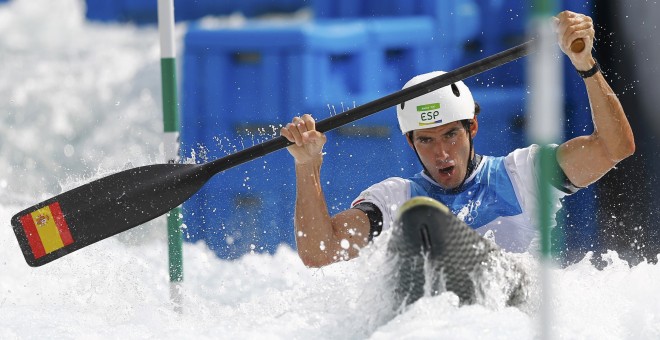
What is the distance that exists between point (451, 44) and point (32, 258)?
215 cm

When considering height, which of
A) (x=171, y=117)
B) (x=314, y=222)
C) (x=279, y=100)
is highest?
(x=279, y=100)

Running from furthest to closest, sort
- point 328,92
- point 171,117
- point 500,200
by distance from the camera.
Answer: point 328,92 < point 171,117 < point 500,200

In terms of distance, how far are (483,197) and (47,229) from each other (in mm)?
1479

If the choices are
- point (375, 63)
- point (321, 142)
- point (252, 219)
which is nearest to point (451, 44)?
point (375, 63)

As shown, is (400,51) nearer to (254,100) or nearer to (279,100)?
(279,100)

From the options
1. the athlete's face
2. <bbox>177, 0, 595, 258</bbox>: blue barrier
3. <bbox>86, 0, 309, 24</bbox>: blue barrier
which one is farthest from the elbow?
<bbox>86, 0, 309, 24</bbox>: blue barrier

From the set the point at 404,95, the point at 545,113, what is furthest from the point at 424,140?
the point at 545,113

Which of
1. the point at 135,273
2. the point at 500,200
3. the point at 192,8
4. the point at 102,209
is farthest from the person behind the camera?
the point at 192,8

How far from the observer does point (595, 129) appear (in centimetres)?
312

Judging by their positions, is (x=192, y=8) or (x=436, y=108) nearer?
(x=436, y=108)

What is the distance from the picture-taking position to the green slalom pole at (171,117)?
363 centimetres

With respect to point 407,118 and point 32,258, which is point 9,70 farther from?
point 407,118

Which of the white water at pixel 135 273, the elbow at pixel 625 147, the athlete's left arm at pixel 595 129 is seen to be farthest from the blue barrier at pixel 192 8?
the elbow at pixel 625 147

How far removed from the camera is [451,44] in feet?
15.1
